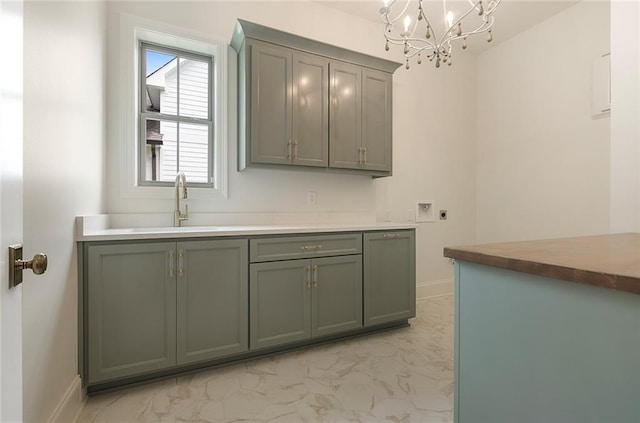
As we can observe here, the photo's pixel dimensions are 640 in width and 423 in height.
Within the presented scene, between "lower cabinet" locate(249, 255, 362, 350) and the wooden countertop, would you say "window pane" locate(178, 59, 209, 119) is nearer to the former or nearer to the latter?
"lower cabinet" locate(249, 255, 362, 350)

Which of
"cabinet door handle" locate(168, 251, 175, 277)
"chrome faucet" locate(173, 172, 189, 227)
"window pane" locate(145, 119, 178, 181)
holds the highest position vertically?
"window pane" locate(145, 119, 178, 181)

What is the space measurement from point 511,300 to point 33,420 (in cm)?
170

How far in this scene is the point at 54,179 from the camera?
4.51 feet

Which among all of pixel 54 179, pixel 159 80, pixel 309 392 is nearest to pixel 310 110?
pixel 159 80

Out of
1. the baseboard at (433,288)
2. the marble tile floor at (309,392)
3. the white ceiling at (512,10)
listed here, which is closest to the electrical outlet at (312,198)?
the marble tile floor at (309,392)

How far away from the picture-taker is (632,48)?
5.63 feet

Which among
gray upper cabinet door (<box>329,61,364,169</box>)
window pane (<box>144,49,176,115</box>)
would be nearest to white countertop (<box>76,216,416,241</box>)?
gray upper cabinet door (<box>329,61,364,169</box>)

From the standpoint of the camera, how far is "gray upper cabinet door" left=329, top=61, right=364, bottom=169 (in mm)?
2764

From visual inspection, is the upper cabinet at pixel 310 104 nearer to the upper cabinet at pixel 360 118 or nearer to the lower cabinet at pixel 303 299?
the upper cabinet at pixel 360 118

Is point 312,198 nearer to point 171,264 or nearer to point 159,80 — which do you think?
point 171,264

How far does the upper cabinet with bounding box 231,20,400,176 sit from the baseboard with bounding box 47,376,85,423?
169 cm

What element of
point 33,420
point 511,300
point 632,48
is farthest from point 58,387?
point 632,48

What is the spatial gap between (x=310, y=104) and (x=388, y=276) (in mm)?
1636

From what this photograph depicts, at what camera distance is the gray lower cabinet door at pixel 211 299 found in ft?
6.34
